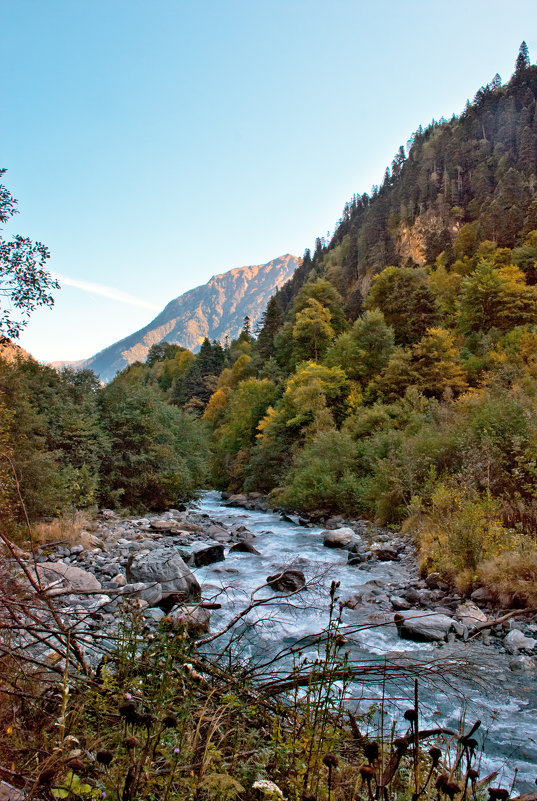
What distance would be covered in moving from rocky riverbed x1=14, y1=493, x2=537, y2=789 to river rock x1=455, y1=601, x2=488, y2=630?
0.03 m

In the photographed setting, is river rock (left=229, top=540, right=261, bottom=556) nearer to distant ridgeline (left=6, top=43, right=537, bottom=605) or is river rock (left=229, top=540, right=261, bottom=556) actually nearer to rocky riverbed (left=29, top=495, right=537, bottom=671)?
rocky riverbed (left=29, top=495, right=537, bottom=671)

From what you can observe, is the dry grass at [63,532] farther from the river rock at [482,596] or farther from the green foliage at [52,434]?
the river rock at [482,596]

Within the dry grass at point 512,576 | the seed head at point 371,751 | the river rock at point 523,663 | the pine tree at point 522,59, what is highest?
the pine tree at point 522,59

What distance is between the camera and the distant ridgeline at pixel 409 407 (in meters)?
9.90

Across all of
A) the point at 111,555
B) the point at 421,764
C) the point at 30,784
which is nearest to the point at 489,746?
the point at 421,764

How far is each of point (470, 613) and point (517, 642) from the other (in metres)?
0.92

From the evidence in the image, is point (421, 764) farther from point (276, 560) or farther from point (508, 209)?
point (508, 209)

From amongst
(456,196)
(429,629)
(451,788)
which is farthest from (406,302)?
(456,196)

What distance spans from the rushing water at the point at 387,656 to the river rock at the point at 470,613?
0.61 meters

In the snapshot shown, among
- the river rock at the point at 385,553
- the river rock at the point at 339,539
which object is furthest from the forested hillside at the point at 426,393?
the river rock at the point at 339,539

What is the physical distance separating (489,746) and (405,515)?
10.4 metres

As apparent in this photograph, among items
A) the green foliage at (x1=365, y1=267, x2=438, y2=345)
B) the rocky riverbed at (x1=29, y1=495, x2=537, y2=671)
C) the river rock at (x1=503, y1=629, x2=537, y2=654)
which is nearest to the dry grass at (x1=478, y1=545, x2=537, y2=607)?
the rocky riverbed at (x1=29, y1=495, x2=537, y2=671)

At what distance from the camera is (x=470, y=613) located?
6.81 meters

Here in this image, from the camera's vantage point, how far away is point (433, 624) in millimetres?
6516
